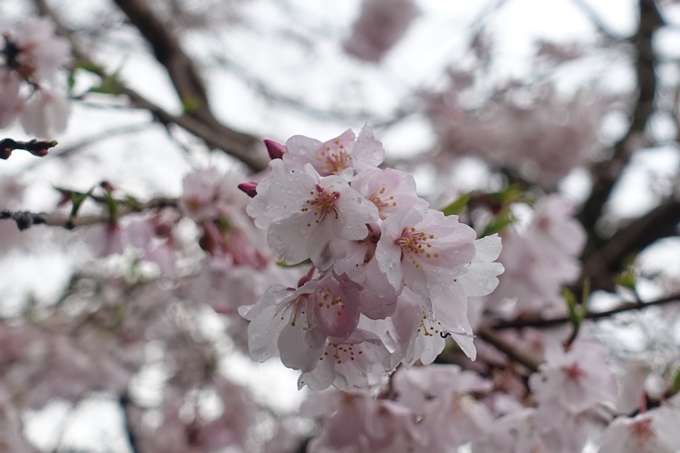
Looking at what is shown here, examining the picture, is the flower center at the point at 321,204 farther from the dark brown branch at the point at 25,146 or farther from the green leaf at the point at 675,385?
the green leaf at the point at 675,385

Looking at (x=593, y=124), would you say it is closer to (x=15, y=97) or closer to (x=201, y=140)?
(x=201, y=140)

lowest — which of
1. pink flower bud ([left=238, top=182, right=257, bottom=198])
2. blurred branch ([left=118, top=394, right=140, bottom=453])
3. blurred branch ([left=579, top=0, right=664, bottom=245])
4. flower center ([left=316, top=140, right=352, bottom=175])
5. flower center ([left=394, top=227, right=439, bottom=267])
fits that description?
blurred branch ([left=118, top=394, right=140, bottom=453])

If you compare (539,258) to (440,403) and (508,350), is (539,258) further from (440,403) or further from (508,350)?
Result: (440,403)

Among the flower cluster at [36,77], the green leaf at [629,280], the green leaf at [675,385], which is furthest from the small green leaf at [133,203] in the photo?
the green leaf at [675,385]

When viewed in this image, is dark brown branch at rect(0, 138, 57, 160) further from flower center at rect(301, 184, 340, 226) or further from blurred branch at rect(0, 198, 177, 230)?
flower center at rect(301, 184, 340, 226)

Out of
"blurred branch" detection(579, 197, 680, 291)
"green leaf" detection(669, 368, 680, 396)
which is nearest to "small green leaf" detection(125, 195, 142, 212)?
"green leaf" detection(669, 368, 680, 396)

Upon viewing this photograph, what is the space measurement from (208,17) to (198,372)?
4.41m

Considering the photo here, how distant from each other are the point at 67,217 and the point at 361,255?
1.97ft

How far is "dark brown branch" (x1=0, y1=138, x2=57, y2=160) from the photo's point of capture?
0.63m

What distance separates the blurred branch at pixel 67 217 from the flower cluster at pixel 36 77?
290 mm

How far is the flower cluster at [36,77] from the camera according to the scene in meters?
1.15

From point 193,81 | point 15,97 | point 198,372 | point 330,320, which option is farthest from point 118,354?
point 330,320

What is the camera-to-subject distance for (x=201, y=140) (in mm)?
1646

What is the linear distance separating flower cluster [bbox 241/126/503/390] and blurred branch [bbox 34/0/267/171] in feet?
2.90
